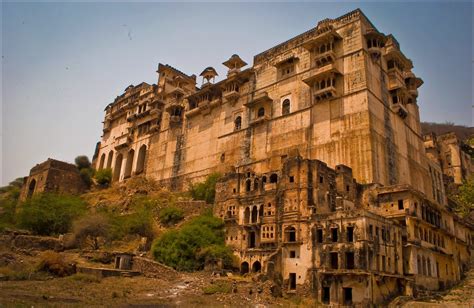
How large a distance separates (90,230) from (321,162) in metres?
17.5

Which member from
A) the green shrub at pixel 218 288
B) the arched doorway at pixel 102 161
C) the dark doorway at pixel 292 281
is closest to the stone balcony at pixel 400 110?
the dark doorway at pixel 292 281

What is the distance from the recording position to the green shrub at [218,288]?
70.8 feet

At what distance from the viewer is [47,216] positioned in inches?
1346

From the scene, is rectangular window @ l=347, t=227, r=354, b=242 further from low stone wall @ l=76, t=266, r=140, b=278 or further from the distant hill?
the distant hill

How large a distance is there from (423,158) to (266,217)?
2123 cm

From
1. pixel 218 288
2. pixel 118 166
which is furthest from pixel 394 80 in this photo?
pixel 118 166

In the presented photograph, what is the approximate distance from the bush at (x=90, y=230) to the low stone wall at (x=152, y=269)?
586 centimetres

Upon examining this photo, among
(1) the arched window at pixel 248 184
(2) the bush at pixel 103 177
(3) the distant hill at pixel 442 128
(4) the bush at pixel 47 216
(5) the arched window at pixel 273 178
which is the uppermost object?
(3) the distant hill at pixel 442 128

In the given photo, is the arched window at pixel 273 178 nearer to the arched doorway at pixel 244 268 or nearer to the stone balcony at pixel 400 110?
the arched doorway at pixel 244 268

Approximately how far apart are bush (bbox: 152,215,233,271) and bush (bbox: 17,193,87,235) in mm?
10877

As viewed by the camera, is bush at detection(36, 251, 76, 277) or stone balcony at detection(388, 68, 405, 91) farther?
stone balcony at detection(388, 68, 405, 91)

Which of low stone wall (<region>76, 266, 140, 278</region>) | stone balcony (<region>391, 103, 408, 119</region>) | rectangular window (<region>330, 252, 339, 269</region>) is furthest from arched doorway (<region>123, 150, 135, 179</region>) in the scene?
rectangular window (<region>330, 252, 339, 269</region>)

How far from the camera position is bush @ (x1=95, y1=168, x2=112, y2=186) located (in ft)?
179

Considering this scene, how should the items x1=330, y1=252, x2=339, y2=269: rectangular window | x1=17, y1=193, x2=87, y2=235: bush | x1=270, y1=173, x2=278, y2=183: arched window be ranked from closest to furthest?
x1=330, y1=252, x2=339, y2=269: rectangular window < x1=270, y1=173, x2=278, y2=183: arched window < x1=17, y1=193, x2=87, y2=235: bush
